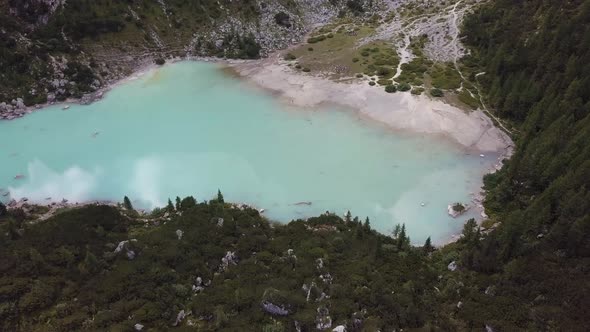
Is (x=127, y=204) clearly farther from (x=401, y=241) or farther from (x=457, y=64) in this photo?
(x=457, y=64)

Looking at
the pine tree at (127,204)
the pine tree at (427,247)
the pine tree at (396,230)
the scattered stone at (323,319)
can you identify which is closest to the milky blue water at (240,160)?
the pine tree at (396,230)

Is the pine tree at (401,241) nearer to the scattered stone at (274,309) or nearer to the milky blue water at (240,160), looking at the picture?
the milky blue water at (240,160)

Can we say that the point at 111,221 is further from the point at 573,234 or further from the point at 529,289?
the point at 573,234

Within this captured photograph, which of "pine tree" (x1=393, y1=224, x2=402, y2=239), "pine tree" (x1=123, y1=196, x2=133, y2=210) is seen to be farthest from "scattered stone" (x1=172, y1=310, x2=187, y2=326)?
"pine tree" (x1=393, y1=224, x2=402, y2=239)

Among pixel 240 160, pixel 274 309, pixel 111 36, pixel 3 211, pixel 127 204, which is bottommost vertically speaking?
pixel 274 309

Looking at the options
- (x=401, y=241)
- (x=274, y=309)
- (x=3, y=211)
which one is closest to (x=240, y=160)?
(x=401, y=241)

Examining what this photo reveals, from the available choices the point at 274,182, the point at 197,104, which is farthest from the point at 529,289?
the point at 197,104
